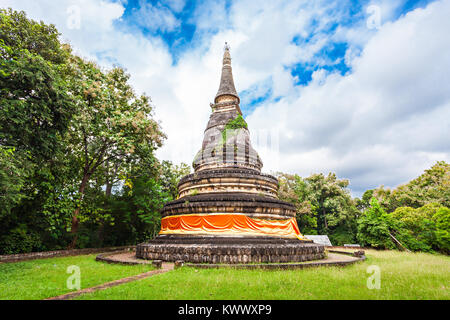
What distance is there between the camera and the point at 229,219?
11750mm

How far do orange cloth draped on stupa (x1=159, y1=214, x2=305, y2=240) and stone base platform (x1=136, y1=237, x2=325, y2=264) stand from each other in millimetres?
407

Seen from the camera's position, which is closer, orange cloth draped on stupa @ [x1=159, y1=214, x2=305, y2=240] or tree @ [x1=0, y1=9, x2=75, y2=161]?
tree @ [x1=0, y1=9, x2=75, y2=161]

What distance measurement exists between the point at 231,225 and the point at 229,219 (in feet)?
0.97

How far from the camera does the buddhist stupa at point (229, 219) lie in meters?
9.90

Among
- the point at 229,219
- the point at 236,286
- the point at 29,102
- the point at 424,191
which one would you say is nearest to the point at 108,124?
the point at 29,102

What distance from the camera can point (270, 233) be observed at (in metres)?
11.9

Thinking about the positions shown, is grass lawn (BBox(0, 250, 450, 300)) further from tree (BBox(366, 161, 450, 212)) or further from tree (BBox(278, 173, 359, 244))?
tree (BBox(366, 161, 450, 212))

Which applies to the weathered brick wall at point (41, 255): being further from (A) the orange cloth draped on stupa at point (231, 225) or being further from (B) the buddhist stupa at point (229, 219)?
(A) the orange cloth draped on stupa at point (231, 225)

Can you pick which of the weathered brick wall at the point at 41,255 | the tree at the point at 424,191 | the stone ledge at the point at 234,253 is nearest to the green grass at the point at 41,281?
the stone ledge at the point at 234,253

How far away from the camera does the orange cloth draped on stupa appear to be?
11.6 metres

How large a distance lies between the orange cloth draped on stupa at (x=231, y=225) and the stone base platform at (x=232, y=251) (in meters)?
0.41

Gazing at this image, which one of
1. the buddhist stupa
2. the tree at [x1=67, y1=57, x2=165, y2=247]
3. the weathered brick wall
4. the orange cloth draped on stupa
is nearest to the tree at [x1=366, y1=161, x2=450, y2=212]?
the buddhist stupa

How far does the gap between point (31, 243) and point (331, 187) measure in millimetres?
32122
